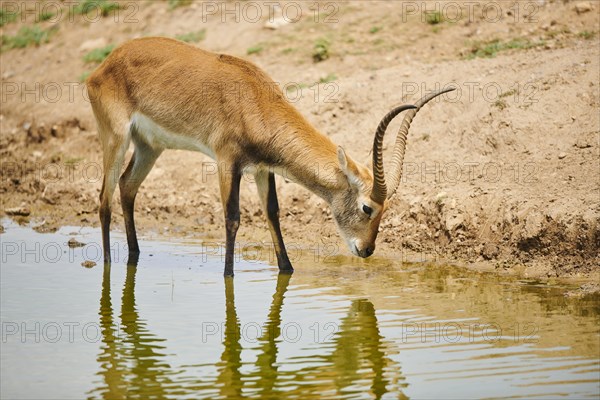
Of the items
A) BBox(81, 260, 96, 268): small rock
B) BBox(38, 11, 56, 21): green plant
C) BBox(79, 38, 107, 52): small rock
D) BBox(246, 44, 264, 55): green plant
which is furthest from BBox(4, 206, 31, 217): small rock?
BBox(38, 11, 56, 21): green plant

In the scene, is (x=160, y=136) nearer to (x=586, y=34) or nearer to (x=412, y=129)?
(x=412, y=129)

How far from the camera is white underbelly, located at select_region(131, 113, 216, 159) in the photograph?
10.9m

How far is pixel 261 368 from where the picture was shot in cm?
723

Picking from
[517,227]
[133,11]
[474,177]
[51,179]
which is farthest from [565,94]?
[133,11]

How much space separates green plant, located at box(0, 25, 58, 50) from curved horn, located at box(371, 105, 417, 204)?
39.7ft

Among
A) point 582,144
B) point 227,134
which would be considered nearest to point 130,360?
point 227,134

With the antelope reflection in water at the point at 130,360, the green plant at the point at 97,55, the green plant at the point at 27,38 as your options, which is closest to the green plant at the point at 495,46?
the green plant at the point at 97,55

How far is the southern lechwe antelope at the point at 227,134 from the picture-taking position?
9.99 meters

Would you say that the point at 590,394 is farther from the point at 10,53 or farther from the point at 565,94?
the point at 10,53

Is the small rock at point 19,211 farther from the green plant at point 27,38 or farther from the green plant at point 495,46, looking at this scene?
the green plant at point 27,38

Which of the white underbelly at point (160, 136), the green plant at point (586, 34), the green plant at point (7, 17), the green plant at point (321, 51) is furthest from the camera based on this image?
the green plant at point (7, 17)

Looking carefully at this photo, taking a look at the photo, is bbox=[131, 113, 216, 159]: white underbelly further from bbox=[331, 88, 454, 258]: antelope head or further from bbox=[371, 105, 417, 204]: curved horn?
bbox=[371, 105, 417, 204]: curved horn

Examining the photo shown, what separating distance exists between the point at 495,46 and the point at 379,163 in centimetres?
619

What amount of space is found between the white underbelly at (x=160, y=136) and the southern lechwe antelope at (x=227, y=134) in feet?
0.04
